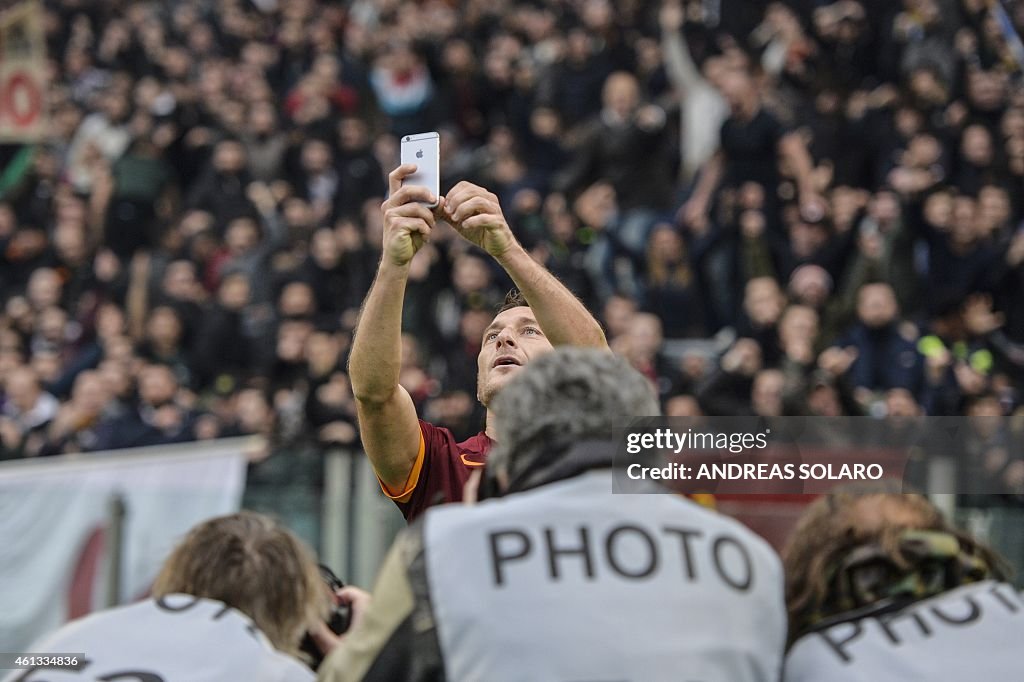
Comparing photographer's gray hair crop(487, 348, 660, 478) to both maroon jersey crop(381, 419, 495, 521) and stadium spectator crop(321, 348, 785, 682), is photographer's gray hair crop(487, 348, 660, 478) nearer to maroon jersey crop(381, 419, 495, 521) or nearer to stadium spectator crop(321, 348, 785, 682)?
stadium spectator crop(321, 348, 785, 682)

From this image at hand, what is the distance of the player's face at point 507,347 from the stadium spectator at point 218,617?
110cm

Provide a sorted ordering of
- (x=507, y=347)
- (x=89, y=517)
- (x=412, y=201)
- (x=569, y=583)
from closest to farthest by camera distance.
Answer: (x=569, y=583) → (x=412, y=201) → (x=507, y=347) → (x=89, y=517)

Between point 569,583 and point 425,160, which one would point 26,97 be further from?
point 569,583

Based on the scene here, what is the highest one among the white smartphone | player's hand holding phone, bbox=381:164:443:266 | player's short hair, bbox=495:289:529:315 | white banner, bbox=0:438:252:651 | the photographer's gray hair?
the white smartphone

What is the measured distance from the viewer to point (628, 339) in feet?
29.3

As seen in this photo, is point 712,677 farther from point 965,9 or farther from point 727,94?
point 965,9

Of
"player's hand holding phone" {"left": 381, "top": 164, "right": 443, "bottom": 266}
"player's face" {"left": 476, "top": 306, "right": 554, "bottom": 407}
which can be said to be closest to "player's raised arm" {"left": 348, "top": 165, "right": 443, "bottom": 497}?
"player's hand holding phone" {"left": 381, "top": 164, "right": 443, "bottom": 266}

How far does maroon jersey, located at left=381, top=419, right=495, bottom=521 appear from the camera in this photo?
4305mm

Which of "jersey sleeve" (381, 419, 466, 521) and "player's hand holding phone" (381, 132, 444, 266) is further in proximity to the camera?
"jersey sleeve" (381, 419, 466, 521)

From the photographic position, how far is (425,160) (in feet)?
13.2

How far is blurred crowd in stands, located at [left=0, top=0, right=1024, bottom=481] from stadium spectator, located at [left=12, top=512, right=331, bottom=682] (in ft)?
15.6

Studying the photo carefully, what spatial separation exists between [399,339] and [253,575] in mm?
948

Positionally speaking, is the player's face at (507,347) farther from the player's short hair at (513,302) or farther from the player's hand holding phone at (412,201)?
the player's hand holding phone at (412,201)

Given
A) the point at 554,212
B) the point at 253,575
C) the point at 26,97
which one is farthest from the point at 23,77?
the point at 253,575
